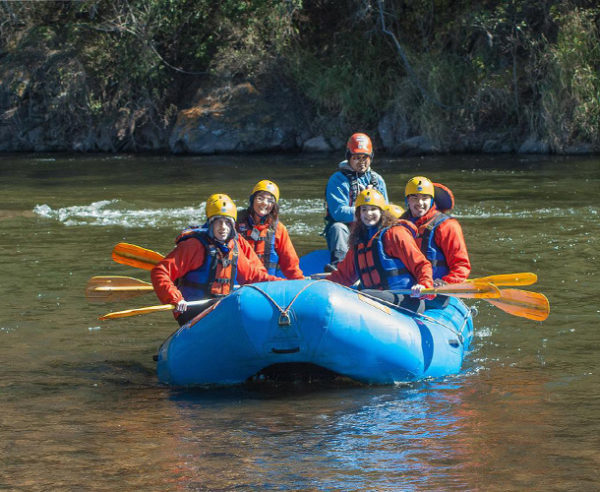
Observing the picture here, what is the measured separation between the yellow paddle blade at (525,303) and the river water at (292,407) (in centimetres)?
28

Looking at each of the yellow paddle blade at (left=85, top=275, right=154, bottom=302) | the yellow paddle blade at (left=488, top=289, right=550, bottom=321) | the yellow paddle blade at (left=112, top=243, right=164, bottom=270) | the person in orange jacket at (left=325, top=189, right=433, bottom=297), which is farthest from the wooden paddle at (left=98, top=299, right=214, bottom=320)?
the yellow paddle blade at (left=488, top=289, right=550, bottom=321)

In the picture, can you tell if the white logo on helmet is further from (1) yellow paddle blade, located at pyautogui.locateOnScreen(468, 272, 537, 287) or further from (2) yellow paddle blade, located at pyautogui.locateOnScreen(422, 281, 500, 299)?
(2) yellow paddle blade, located at pyautogui.locateOnScreen(422, 281, 500, 299)

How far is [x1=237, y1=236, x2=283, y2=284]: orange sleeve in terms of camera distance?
20.4ft

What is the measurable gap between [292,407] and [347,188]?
9.31 feet

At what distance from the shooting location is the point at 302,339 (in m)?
5.21

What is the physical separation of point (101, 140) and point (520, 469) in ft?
66.3

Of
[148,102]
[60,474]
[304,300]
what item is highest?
[148,102]

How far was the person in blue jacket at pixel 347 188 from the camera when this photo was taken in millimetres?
7625

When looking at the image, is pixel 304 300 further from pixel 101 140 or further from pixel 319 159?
pixel 101 140

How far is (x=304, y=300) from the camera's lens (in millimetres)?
5246

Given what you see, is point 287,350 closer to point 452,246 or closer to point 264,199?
point 452,246

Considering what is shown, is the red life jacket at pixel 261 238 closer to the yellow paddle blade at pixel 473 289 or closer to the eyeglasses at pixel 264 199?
the eyeglasses at pixel 264 199

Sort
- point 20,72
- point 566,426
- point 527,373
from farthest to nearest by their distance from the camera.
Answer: point 20,72, point 527,373, point 566,426

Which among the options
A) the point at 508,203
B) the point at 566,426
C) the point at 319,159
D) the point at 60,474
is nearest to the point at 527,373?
the point at 566,426
